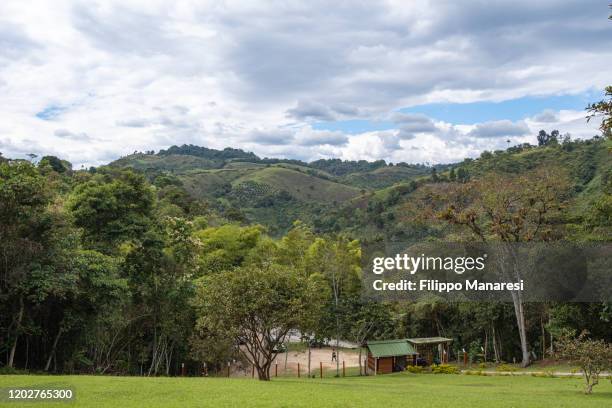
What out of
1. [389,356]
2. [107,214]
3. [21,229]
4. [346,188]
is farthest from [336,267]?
[346,188]

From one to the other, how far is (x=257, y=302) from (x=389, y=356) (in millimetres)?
14561

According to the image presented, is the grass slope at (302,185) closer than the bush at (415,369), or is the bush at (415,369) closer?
the bush at (415,369)

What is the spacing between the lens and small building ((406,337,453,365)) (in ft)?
104

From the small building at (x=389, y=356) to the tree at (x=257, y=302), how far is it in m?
11.9

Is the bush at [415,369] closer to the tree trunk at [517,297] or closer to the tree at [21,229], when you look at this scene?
the tree trunk at [517,297]

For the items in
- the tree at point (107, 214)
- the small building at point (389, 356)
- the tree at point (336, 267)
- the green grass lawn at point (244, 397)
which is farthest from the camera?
the tree at point (336, 267)

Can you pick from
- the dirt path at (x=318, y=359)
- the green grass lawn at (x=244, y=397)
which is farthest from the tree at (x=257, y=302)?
the dirt path at (x=318, y=359)

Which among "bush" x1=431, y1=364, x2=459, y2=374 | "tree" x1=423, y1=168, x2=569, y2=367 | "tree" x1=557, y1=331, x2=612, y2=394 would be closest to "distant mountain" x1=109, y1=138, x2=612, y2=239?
"tree" x1=423, y1=168, x2=569, y2=367

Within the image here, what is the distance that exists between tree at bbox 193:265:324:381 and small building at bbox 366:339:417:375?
11.9 metres

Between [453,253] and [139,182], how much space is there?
22418 mm

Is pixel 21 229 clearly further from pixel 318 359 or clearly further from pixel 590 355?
pixel 318 359

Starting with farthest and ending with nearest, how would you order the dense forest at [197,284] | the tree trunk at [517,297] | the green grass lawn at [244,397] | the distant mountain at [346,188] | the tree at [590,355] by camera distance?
the distant mountain at [346,188], the tree trunk at [517,297], the dense forest at [197,284], the tree at [590,355], the green grass lawn at [244,397]

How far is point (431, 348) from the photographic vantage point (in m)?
33.2

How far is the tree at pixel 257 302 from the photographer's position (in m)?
19.2
